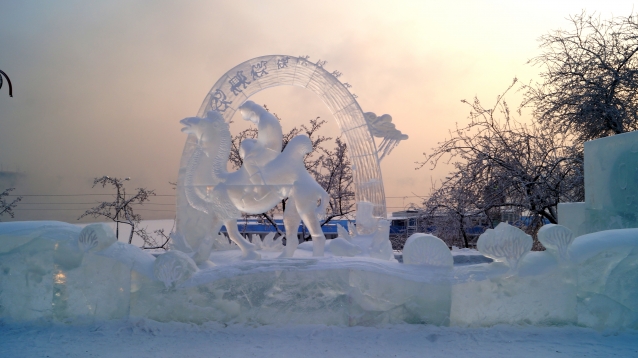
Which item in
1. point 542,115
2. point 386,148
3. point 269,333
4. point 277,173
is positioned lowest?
point 269,333

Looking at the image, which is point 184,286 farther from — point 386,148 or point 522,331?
point 386,148

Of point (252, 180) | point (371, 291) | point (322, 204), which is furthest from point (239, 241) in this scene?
point (371, 291)

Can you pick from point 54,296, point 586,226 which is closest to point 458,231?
point 586,226

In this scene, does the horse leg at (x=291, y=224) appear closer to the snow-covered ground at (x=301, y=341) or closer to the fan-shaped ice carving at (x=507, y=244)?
the snow-covered ground at (x=301, y=341)

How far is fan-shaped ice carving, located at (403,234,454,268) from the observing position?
12.1ft

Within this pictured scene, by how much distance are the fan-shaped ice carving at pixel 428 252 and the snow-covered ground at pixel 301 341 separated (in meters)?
0.50

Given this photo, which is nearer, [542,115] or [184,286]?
[184,286]

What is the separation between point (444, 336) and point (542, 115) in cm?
796

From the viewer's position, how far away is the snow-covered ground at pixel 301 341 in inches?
118

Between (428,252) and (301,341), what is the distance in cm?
123

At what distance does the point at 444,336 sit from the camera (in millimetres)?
3344

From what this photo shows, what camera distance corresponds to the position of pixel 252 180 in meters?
4.53

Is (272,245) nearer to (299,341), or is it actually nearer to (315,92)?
(315,92)

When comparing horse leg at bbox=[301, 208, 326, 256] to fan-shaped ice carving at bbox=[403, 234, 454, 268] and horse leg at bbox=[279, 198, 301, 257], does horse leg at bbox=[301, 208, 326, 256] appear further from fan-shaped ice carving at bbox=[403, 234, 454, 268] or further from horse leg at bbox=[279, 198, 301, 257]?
fan-shaped ice carving at bbox=[403, 234, 454, 268]
